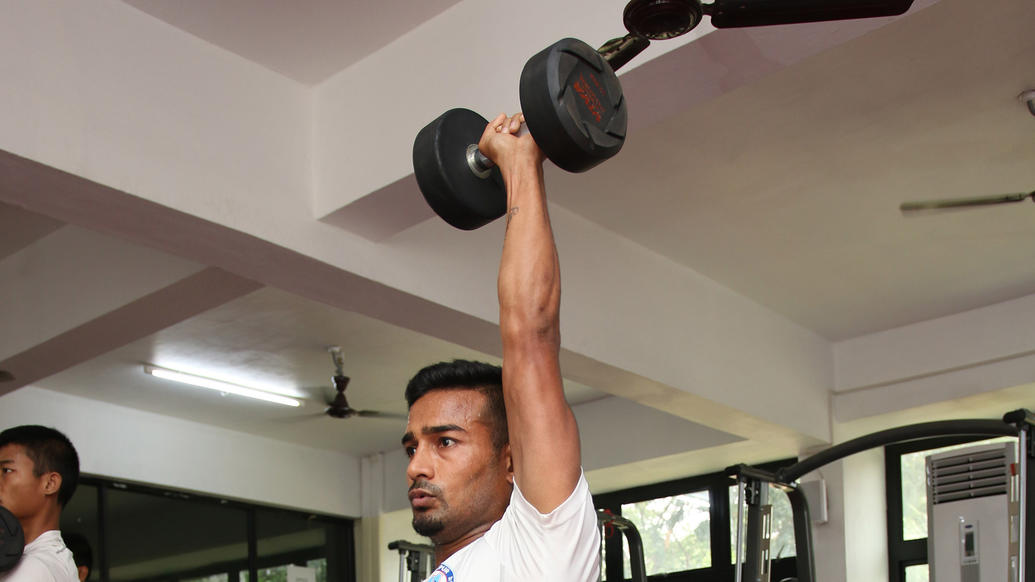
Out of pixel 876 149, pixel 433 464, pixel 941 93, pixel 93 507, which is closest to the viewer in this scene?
pixel 433 464

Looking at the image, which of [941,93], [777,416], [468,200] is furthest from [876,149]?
[468,200]

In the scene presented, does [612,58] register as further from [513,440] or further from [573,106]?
[513,440]

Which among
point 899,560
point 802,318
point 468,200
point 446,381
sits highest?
point 802,318

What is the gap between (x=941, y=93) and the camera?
12.5 feet

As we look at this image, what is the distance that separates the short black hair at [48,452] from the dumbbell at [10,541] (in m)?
0.24

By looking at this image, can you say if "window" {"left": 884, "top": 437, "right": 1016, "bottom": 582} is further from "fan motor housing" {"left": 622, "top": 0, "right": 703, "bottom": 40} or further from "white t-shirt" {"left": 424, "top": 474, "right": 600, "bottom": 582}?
"white t-shirt" {"left": 424, "top": 474, "right": 600, "bottom": 582}

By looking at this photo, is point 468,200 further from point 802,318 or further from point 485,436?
point 802,318

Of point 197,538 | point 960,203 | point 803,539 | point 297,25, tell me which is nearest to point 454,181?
point 297,25

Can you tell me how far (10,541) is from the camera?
2.31m

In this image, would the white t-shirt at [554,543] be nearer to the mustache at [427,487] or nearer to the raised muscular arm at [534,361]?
the raised muscular arm at [534,361]

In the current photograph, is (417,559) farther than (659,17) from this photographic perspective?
Yes

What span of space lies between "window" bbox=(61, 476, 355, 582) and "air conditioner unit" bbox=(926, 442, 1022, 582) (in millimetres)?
4224

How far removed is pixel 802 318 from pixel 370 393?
2.47 meters

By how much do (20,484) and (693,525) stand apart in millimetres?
5195
